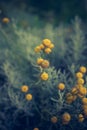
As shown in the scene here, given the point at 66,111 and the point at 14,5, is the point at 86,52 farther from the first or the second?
the point at 14,5

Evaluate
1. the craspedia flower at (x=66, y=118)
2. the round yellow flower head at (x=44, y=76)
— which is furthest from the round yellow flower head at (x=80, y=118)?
the round yellow flower head at (x=44, y=76)

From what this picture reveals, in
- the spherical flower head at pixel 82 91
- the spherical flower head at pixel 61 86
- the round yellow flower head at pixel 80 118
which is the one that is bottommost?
the round yellow flower head at pixel 80 118

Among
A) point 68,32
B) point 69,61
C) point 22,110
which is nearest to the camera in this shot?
point 22,110

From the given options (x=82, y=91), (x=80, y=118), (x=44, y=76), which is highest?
(x=44, y=76)

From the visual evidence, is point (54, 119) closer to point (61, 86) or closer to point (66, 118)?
point (66, 118)

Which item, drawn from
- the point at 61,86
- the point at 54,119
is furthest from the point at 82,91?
the point at 54,119

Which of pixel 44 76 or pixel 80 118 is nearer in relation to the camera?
pixel 80 118

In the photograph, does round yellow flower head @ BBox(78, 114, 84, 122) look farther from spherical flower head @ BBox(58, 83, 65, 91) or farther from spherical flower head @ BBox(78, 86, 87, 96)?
spherical flower head @ BBox(58, 83, 65, 91)

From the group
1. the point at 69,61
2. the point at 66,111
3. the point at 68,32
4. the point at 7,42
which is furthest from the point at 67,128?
the point at 68,32

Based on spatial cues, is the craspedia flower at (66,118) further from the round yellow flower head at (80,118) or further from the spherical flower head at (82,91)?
the spherical flower head at (82,91)

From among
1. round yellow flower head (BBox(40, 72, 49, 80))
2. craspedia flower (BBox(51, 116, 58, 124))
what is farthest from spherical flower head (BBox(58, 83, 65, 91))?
craspedia flower (BBox(51, 116, 58, 124))

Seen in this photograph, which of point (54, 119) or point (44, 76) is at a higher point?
point (44, 76)
